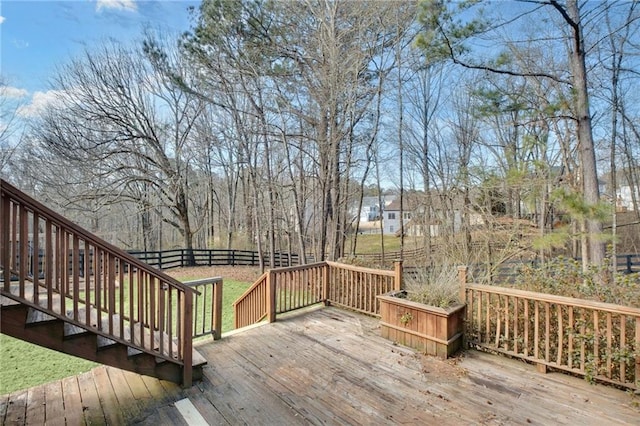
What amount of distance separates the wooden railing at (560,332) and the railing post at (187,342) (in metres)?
3.20

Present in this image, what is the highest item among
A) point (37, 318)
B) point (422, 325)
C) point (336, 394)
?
point (37, 318)

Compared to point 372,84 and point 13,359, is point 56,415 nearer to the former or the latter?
point 13,359

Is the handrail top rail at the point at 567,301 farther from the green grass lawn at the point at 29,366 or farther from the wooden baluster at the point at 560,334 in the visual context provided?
the green grass lawn at the point at 29,366

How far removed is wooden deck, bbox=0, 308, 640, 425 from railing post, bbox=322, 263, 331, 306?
1.71 metres

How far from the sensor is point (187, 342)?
292 centimetres

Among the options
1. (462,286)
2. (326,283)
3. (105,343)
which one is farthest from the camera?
(326,283)

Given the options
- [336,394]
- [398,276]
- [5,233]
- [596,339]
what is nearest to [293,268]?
[398,276]

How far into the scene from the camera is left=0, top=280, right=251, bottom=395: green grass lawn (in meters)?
3.79

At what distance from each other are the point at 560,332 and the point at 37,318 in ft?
15.1

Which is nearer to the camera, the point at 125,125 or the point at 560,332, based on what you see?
the point at 560,332

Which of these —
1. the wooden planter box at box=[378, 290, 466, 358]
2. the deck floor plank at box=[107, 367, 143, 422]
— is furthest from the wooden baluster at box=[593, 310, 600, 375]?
the deck floor plank at box=[107, 367, 143, 422]

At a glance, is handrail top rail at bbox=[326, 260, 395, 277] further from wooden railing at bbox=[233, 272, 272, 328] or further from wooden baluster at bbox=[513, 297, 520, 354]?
wooden baluster at bbox=[513, 297, 520, 354]

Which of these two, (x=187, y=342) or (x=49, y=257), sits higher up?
(x=49, y=257)

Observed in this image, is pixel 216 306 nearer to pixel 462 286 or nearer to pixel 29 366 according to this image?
pixel 29 366
